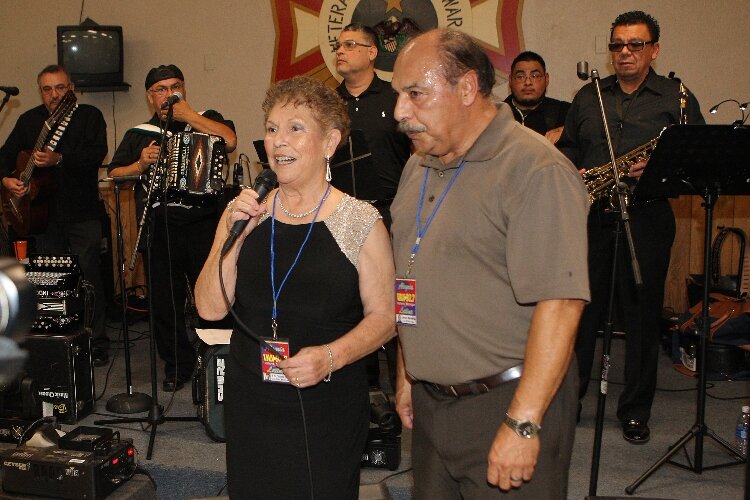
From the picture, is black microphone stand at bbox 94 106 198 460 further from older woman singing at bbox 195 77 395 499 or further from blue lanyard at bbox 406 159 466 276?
blue lanyard at bbox 406 159 466 276

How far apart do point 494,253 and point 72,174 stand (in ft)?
16.6

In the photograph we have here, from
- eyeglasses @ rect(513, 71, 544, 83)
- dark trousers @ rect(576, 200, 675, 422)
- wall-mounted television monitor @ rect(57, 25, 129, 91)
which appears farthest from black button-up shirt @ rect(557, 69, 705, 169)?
wall-mounted television monitor @ rect(57, 25, 129, 91)

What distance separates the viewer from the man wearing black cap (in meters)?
5.07

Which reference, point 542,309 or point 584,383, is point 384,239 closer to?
point 542,309

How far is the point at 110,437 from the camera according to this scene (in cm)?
379

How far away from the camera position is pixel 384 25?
7.78m

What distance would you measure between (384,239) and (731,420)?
3159 mm

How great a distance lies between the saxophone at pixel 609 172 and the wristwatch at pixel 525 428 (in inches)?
102

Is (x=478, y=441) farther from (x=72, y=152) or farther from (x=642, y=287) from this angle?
(x=72, y=152)

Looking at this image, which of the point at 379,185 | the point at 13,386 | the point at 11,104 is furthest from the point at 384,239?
the point at 11,104

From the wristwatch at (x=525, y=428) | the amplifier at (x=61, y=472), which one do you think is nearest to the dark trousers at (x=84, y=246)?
the amplifier at (x=61, y=472)

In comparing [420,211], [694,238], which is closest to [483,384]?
[420,211]

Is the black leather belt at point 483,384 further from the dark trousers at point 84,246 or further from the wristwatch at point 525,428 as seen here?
the dark trousers at point 84,246

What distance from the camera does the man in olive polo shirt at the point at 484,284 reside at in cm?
191
